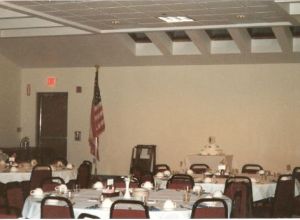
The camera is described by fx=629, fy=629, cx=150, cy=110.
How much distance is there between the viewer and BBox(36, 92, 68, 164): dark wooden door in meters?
17.6

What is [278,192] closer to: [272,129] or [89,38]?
[272,129]

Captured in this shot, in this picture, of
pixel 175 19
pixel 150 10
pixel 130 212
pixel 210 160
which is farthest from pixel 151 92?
pixel 130 212

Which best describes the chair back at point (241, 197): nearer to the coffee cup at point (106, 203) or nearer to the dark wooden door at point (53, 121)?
the coffee cup at point (106, 203)

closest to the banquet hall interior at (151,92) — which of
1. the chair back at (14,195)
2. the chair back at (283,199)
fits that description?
the chair back at (14,195)

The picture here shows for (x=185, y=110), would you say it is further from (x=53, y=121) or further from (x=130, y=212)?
(x=130, y=212)

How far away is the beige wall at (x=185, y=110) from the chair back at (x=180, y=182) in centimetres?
614

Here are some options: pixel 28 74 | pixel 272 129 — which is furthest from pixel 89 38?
pixel 272 129

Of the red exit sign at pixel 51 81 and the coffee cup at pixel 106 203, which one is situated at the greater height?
the red exit sign at pixel 51 81

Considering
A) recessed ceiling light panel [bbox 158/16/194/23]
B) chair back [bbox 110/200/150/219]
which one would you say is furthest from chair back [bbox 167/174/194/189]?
recessed ceiling light panel [bbox 158/16/194/23]

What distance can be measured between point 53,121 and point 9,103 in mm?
1318

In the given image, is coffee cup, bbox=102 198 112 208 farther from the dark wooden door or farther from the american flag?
the dark wooden door

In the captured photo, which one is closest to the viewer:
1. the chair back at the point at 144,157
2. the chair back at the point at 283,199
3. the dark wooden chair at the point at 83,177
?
the chair back at the point at 283,199

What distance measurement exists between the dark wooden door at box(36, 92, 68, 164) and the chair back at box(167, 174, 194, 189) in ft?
27.8

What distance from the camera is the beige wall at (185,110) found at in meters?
15.2
